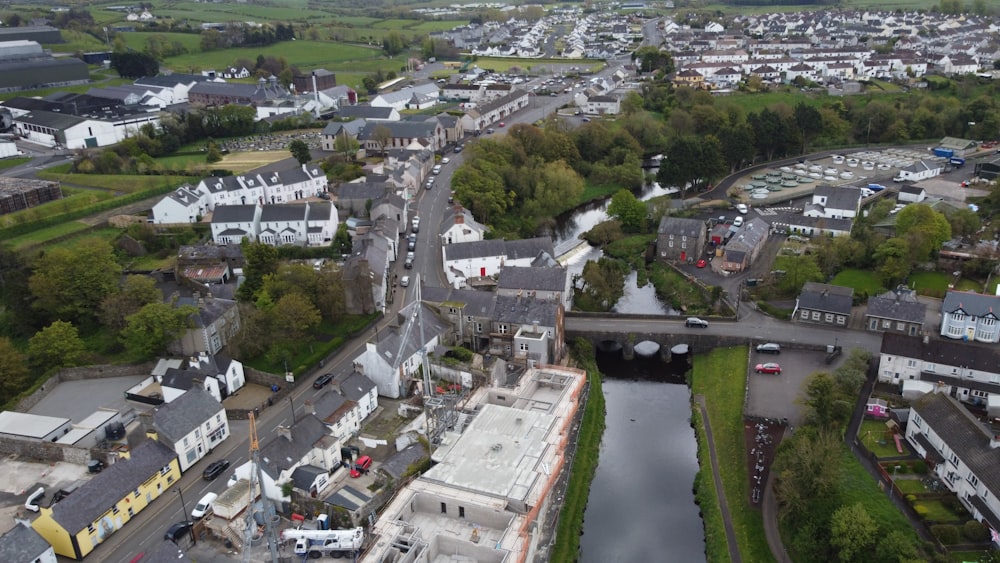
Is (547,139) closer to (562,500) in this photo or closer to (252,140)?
(252,140)

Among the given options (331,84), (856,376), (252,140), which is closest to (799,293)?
(856,376)

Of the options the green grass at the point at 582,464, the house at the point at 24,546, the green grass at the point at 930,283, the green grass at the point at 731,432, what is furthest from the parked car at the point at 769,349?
the house at the point at 24,546

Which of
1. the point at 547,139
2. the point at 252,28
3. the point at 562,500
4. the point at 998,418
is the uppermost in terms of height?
the point at 252,28

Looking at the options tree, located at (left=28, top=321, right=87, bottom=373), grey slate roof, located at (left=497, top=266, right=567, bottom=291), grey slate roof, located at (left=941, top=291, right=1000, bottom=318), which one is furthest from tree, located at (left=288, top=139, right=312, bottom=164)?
grey slate roof, located at (left=941, top=291, right=1000, bottom=318)

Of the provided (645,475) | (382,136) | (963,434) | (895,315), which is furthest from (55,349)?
(895,315)

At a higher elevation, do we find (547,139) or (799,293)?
(547,139)

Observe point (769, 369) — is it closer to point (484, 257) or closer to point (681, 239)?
point (681, 239)
